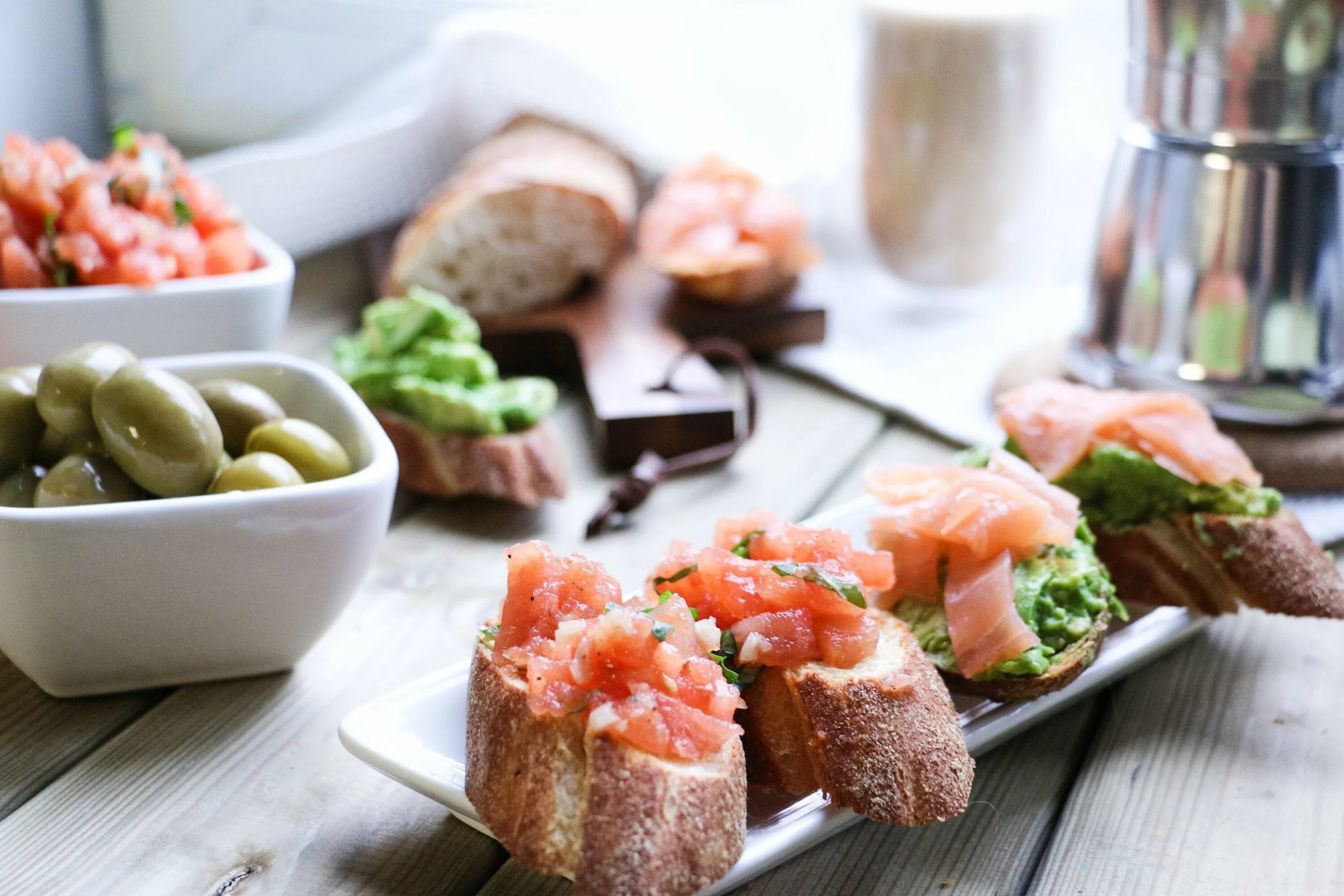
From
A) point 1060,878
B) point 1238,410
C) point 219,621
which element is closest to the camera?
point 1060,878

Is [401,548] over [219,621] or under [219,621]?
under

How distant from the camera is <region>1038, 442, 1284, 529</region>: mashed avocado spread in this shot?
1.69 m

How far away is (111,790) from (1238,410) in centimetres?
181

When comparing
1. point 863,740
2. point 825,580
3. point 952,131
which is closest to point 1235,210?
point 952,131

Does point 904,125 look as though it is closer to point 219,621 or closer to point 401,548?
point 401,548

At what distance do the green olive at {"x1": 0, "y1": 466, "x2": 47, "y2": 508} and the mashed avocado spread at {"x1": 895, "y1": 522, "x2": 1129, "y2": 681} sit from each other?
1037mm

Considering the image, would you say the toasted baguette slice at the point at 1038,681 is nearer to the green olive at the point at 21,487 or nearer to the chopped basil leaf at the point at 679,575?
the chopped basil leaf at the point at 679,575

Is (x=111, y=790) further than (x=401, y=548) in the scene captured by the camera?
No

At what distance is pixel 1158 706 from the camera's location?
1.62 metres

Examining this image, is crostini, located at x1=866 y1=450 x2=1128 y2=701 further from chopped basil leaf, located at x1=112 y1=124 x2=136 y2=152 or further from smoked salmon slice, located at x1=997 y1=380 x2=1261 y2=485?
chopped basil leaf, located at x1=112 y1=124 x2=136 y2=152

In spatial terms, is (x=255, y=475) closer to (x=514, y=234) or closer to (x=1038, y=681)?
(x=1038, y=681)

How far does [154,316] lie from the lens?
77.0 inches

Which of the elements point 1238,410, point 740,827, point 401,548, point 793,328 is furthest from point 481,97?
point 740,827

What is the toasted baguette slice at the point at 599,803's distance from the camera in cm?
110
